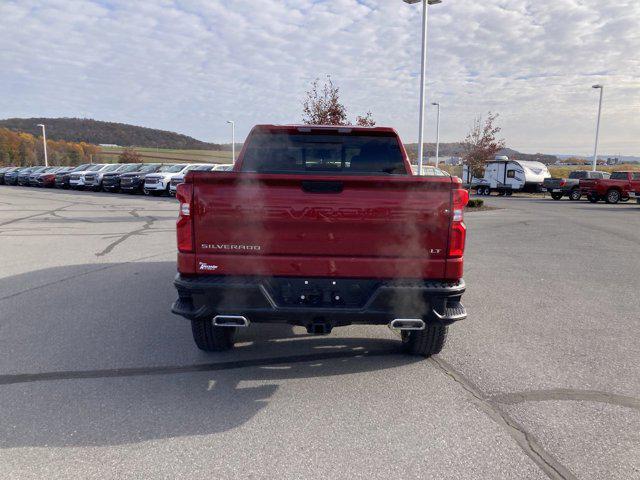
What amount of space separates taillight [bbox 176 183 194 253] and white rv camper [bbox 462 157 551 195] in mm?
34787

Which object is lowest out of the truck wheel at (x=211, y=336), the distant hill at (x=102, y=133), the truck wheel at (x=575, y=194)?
the truck wheel at (x=575, y=194)

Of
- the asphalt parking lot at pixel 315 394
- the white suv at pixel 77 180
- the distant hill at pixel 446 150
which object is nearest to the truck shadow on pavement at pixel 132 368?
the asphalt parking lot at pixel 315 394

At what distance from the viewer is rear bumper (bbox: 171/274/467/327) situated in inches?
136

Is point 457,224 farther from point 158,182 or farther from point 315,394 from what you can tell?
point 158,182

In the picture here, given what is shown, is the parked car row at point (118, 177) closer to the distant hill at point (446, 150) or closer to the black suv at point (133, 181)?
the black suv at point (133, 181)

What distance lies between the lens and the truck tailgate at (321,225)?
11.3 ft

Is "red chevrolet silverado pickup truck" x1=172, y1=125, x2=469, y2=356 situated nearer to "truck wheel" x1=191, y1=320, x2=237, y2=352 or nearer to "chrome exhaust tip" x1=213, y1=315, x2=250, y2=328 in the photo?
"chrome exhaust tip" x1=213, y1=315, x2=250, y2=328

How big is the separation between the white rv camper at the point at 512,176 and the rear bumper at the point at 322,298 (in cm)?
3437

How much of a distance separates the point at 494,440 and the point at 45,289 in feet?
20.1

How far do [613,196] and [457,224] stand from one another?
29.5 m

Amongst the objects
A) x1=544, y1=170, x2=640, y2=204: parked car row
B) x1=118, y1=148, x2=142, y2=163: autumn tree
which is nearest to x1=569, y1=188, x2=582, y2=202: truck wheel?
x1=544, y1=170, x2=640, y2=204: parked car row

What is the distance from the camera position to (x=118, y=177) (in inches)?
1196

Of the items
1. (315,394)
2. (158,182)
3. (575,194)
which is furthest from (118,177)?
(315,394)

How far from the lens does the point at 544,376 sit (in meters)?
4.03
